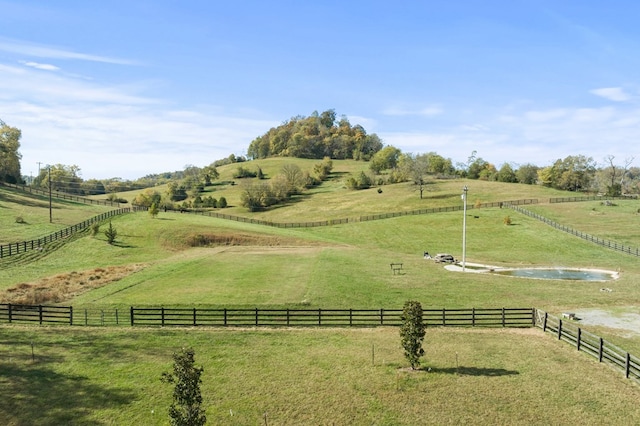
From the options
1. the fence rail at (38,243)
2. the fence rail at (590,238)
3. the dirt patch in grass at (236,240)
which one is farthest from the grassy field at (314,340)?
the fence rail at (38,243)

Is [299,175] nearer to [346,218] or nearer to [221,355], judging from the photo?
[346,218]

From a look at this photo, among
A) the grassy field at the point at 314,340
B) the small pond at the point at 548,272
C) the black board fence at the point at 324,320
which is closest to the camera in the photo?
the grassy field at the point at 314,340

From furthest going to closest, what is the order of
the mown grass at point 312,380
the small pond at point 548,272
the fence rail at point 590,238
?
the fence rail at point 590,238 < the small pond at point 548,272 < the mown grass at point 312,380

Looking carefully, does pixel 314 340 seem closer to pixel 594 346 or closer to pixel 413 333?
pixel 413 333

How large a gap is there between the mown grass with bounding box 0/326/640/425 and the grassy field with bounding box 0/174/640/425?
8cm

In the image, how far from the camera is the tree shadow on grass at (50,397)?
1592 centimetres

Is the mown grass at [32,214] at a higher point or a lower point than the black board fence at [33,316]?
higher

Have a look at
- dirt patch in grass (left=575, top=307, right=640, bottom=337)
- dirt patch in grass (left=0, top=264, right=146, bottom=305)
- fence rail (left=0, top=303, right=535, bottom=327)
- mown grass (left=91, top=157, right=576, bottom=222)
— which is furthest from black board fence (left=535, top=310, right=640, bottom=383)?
mown grass (left=91, top=157, right=576, bottom=222)

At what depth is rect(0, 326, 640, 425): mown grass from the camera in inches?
634

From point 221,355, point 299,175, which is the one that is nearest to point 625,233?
point 221,355

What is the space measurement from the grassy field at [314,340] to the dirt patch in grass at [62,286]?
354mm

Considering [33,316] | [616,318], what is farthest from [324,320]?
[33,316]

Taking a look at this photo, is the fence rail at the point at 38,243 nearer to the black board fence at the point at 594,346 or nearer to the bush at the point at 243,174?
the black board fence at the point at 594,346

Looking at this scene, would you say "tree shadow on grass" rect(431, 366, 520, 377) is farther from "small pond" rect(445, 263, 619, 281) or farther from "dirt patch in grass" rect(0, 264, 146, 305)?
"dirt patch in grass" rect(0, 264, 146, 305)
